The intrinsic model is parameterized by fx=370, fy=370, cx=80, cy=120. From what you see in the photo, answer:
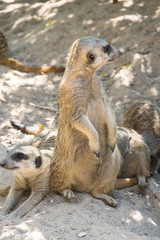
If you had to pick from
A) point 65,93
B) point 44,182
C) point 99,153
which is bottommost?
point 44,182

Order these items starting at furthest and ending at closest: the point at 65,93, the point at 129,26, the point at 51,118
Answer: the point at 129,26
the point at 51,118
the point at 65,93

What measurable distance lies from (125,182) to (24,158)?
3.90ft

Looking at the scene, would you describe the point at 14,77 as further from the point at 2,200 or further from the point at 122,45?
the point at 2,200

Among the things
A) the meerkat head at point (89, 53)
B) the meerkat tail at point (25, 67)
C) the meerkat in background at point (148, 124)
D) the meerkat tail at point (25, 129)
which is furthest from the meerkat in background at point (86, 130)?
the meerkat tail at point (25, 67)

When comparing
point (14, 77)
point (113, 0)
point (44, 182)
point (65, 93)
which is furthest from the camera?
point (113, 0)

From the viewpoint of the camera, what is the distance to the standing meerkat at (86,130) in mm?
3281

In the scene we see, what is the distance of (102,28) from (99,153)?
13.2 ft

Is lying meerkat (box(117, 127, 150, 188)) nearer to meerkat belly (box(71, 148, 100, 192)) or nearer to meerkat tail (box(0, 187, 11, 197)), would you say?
meerkat belly (box(71, 148, 100, 192))


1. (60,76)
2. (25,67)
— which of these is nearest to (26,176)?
(60,76)

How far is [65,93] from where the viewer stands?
131 inches

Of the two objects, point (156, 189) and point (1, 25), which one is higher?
point (1, 25)

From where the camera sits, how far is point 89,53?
319 cm

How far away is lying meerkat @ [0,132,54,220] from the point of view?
3.49 m

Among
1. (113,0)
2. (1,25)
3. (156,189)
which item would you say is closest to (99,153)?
(156,189)
